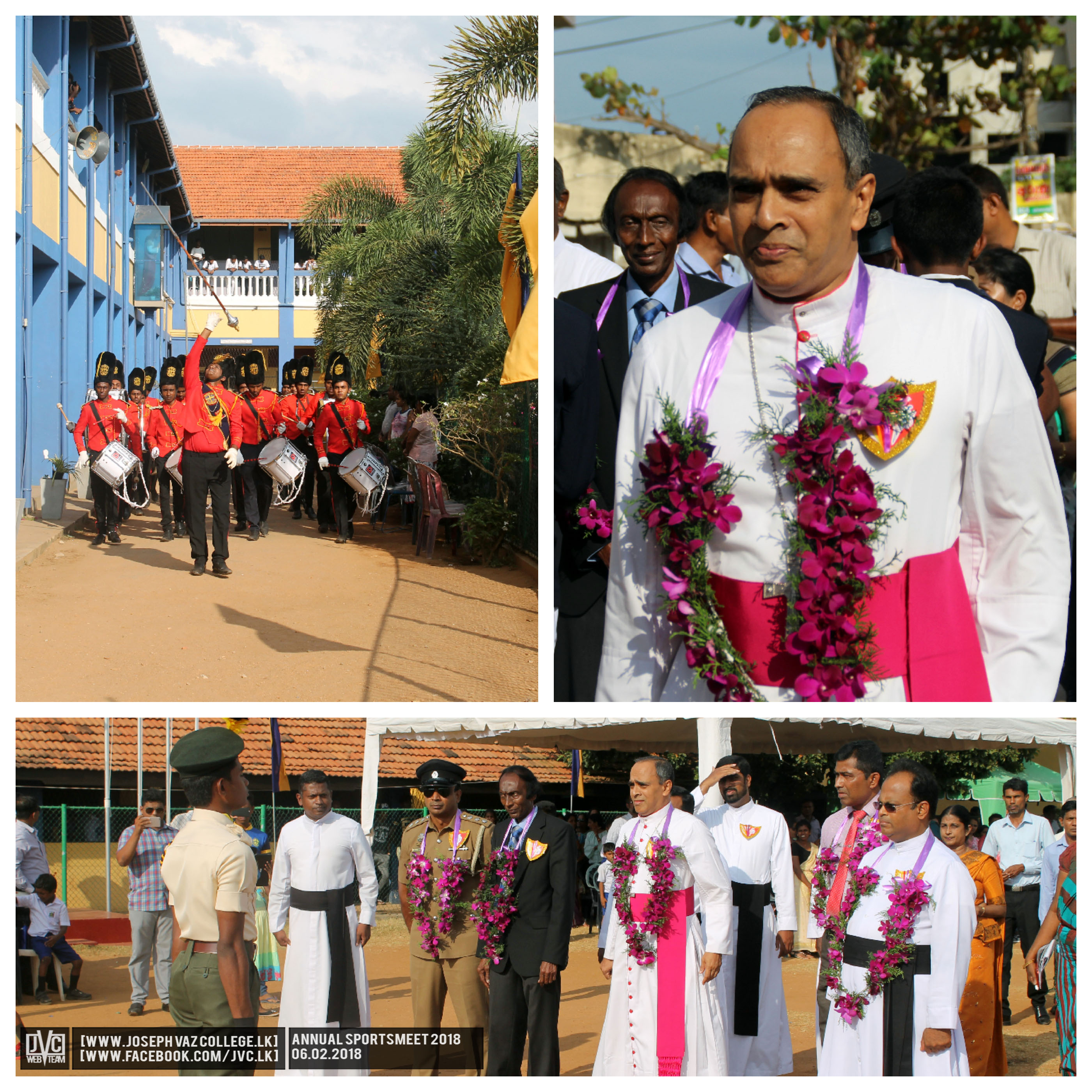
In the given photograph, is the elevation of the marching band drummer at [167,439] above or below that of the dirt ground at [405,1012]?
above

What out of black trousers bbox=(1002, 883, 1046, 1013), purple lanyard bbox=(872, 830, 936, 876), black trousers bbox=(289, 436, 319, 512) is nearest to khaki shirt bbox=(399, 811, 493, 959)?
purple lanyard bbox=(872, 830, 936, 876)

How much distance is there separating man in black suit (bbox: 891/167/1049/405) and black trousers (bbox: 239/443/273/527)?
29.1 ft

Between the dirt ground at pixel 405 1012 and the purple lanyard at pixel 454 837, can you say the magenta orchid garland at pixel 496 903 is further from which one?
the dirt ground at pixel 405 1012

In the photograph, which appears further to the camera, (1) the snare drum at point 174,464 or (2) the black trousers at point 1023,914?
(1) the snare drum at point 174,464

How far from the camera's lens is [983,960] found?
523 centimetres

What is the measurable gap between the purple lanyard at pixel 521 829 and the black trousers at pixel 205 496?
4.98 m

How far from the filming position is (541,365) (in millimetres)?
3766

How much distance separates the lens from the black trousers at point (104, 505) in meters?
10.6

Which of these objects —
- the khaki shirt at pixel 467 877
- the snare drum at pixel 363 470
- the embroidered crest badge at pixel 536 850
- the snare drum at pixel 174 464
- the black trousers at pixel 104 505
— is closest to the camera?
the embroidered crest badge at pixel 536 850

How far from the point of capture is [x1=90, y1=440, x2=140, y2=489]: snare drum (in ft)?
34.0

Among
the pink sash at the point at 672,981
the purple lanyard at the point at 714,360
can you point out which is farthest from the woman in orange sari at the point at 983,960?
the purple lanyard at the point at 714,360

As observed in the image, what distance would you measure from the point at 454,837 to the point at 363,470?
6.84 meters

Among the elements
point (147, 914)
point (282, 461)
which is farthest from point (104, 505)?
point (147, 914)

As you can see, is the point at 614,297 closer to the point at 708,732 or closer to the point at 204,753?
the point at 708,732
